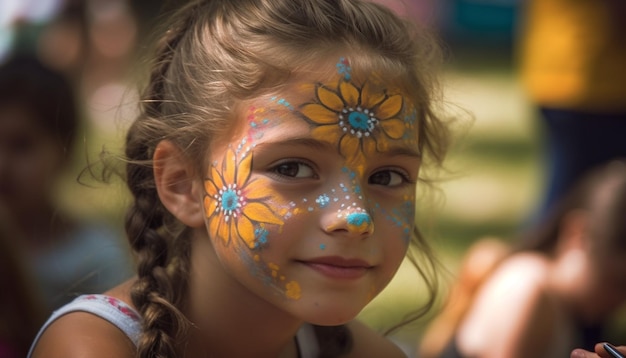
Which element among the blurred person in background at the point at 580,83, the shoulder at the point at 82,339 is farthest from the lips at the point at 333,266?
the blurred person in background at the point at 580,83

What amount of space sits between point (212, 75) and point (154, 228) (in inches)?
15.3

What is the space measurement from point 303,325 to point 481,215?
3.16 metres

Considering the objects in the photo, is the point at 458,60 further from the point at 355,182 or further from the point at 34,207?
the point at 355,182

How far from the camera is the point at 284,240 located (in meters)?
2.02

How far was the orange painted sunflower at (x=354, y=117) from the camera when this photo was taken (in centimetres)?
206

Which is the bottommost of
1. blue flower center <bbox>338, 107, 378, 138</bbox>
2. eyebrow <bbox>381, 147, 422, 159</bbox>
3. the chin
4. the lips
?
the chin

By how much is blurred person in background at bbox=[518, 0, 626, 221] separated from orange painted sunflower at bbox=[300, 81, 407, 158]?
247 cm

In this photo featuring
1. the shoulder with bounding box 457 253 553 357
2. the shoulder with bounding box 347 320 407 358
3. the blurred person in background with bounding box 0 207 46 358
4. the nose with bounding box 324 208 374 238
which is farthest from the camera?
the shoulder with bounding box 457 253 553 357

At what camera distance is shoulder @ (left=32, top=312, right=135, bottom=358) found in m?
2.07

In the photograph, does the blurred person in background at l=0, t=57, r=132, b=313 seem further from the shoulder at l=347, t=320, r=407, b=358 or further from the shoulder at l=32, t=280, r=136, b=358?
the shoulder at l=32, t=280, r=136, b=358

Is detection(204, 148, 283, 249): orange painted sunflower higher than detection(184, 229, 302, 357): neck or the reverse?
higher

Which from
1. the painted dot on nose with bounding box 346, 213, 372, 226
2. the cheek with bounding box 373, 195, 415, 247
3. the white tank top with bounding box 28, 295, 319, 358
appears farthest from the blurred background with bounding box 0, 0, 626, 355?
the painted dot on nose with bounding box 346, 213, 372, 226

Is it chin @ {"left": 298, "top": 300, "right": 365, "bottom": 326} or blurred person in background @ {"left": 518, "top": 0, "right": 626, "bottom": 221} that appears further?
blurred person in background @ {"left": 518, "top": 0, "right": 626, "bottom": 221}

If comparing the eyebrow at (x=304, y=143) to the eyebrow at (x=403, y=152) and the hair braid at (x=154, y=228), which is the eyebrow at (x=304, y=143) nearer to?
the eyebrow at (x=403, y=152)
